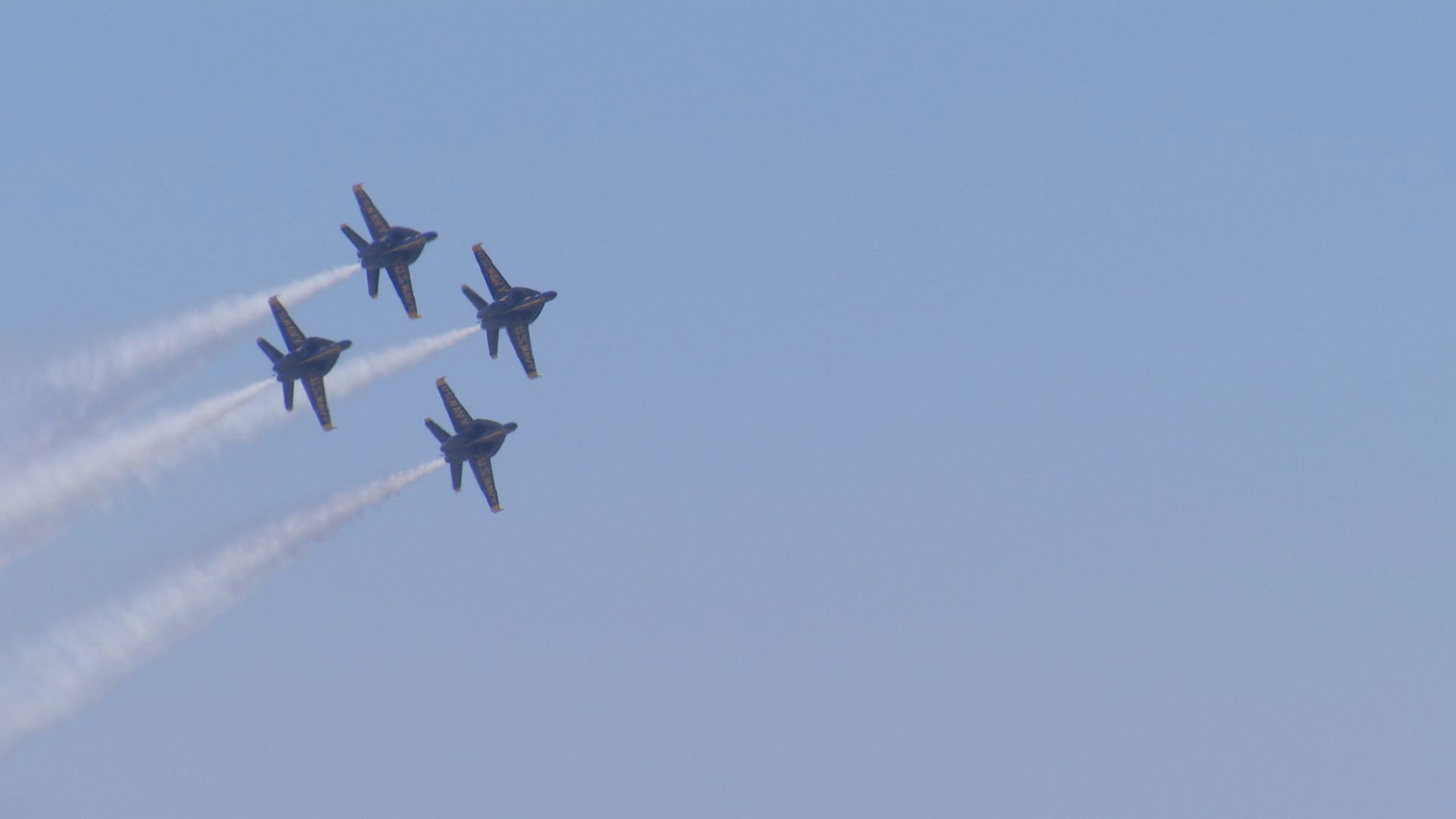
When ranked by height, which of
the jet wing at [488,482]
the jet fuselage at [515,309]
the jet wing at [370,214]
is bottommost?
the jet wing at [488,482]

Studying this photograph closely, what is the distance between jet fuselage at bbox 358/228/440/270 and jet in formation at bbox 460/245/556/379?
422cm

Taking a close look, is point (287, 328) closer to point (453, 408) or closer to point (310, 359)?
point (310, 359)

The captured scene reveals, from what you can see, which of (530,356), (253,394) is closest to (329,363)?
(253,394)

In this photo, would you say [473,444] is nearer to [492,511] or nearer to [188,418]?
[492,511]

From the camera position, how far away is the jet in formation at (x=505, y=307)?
12775 centimetres

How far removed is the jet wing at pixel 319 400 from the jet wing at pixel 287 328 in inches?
83.9

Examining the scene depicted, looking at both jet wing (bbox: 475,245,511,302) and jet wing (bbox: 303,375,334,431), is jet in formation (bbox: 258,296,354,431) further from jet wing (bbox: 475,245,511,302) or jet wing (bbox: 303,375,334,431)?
jet wing (bbox: 475,245,511,302)

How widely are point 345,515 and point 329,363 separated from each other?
855 cm

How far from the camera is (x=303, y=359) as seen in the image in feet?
397

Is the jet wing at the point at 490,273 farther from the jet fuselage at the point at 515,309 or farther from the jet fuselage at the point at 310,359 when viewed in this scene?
the jet fuselage at the point at 310,359

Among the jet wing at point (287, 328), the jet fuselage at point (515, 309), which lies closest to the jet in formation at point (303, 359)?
the jet wing at point (287, 328)

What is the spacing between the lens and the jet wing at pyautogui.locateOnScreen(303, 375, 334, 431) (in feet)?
402

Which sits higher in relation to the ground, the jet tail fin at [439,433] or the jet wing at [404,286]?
the jet wing at [404,286]

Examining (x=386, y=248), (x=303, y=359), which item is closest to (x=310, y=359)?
(x=303, y=359)
